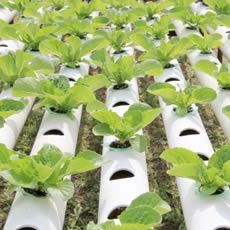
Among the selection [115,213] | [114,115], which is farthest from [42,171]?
[114,115]

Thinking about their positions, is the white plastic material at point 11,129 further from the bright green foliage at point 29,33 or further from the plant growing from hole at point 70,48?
the bright green foliage at point 29,33

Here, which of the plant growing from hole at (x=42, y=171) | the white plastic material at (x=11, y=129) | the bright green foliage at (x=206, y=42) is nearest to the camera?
the plant growing from hole at (x=42, y=171)

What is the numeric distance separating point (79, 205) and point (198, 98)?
0.52 metres

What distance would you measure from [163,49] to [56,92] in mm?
569

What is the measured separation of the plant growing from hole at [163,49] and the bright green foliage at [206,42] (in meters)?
0.08

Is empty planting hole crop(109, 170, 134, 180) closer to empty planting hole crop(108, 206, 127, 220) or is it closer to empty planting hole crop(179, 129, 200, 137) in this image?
empty planting hole crop(108, 206, 127, 220)

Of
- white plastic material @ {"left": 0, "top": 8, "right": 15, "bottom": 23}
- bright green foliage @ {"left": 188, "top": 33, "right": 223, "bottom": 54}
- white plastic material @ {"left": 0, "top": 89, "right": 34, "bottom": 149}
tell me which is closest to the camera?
white plastic material @ {"left": 0, "top": 89, "right": 34, "bottom": 149}

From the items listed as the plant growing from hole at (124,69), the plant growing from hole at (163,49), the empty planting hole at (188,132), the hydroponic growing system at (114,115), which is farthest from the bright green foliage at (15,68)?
the empty planting hole at (188,132)

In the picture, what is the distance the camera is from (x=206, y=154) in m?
1.48

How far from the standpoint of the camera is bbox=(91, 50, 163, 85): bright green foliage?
1836 millimetres

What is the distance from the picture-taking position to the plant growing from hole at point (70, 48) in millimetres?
1999

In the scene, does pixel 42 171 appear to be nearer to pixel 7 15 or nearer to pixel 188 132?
pixel 188 132

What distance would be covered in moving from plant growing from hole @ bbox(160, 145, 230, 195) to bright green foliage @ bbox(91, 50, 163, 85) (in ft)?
1.95

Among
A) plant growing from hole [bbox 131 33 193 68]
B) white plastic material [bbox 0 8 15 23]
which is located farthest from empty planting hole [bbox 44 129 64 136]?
white plastic material [bbox 0 8 15 23]
